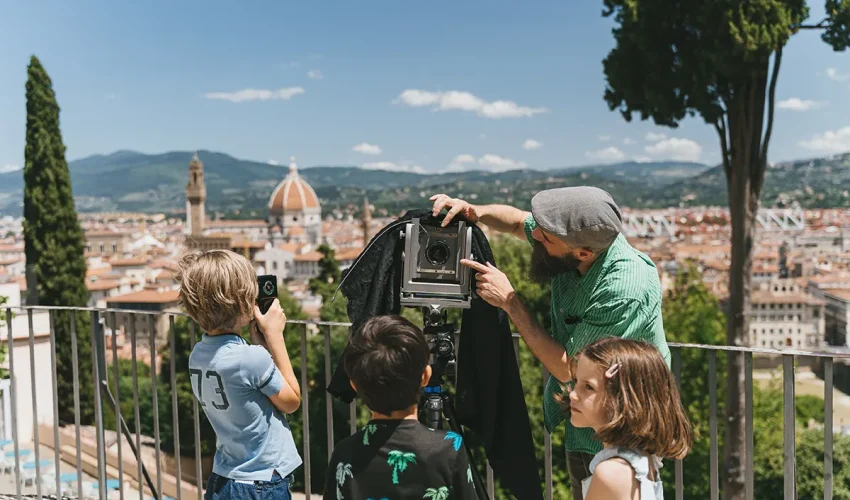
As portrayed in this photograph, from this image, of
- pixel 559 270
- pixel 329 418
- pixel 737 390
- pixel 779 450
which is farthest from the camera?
pixel 779 450

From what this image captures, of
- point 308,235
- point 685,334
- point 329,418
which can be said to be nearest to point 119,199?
point 308,235

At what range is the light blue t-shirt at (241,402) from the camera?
1.79 metres

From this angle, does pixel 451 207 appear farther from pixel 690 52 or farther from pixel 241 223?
pixel 241 223

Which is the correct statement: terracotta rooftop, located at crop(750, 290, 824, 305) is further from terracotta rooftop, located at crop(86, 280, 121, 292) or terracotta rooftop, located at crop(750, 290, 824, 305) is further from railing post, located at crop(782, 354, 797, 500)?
railing post, located at crop(782, 354, 797, 500)

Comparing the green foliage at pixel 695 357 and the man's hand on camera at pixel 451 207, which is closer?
the man's hand on camera at pixel 451 207

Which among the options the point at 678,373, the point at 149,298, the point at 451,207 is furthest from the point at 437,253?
the point at 149,298

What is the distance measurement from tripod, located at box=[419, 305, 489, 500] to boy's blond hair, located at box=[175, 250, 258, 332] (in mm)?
447

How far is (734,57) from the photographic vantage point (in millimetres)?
9938

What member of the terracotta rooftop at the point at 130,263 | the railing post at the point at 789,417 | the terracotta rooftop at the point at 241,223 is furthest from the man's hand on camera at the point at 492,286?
the terracotta rooftop at the point at 241,223

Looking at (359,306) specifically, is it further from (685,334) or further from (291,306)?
(291,306)

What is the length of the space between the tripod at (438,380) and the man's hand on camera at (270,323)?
0.39m

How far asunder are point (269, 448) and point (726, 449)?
9.25 meters

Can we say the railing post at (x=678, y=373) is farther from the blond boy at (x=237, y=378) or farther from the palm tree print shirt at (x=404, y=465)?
the blond boy at (x=237, y=378)

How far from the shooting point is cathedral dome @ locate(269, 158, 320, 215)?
119 m
